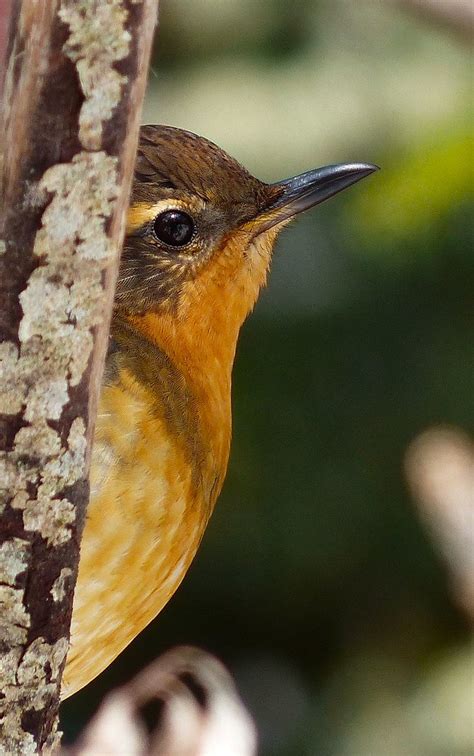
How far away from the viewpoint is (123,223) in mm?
2008

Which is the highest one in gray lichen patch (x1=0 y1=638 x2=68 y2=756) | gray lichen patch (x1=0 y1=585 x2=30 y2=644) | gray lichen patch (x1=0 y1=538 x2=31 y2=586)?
gray lichen patch (x1=0 y1=538 x2=31 y2=586)

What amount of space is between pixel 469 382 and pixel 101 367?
124 inches

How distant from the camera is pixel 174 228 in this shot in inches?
136

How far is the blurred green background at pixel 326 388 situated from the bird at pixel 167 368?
1285mm

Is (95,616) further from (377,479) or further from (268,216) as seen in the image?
(377,479)

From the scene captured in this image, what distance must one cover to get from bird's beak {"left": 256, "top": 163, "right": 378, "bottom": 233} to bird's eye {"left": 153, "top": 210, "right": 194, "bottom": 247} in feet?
0.74

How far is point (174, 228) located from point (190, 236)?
0.04 m

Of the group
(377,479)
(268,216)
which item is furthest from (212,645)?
(268,216)

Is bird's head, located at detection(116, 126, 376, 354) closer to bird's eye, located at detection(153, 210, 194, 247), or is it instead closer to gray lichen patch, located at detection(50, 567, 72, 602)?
bird's eye, located at detection(153, 210, 194, 247)

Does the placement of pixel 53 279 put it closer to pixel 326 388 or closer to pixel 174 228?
pixel 174 228

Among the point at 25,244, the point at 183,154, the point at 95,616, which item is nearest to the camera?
the point at 25,244

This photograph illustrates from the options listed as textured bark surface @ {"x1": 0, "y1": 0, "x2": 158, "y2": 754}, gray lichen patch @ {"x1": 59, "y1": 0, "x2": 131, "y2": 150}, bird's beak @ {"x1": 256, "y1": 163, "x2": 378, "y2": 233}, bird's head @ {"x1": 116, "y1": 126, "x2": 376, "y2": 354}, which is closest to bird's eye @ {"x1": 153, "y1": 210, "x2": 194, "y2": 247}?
bird's head @ {"x1": 116, "y1": 126, "x2": 376, "y2": 354}

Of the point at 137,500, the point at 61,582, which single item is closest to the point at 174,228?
the point at 137,500

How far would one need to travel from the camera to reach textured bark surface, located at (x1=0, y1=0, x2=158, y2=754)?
6.01ft
